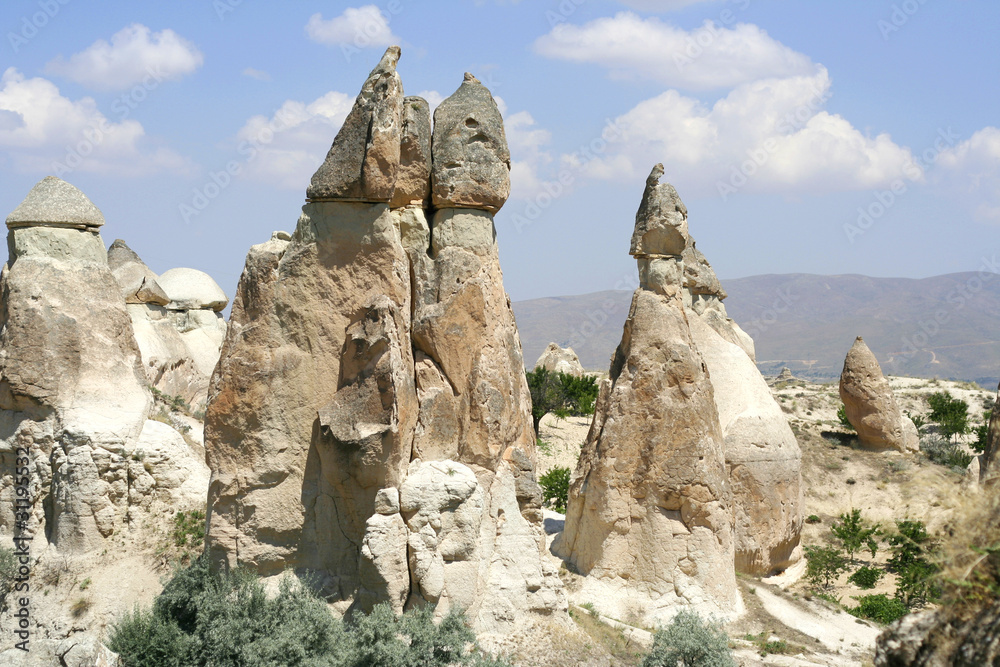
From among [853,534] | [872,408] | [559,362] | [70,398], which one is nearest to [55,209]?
[70,398]

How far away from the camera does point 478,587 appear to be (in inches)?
384

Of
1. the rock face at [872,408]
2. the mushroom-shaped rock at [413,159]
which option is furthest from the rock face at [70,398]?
the rock face at [872,408]

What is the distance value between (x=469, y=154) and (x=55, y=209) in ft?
19.5

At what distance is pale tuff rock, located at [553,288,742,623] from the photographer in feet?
41.7

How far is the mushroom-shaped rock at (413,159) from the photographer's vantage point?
10711mm

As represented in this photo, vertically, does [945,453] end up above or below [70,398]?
below

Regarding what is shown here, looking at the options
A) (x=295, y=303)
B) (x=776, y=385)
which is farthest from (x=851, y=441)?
(x=295, y=303)

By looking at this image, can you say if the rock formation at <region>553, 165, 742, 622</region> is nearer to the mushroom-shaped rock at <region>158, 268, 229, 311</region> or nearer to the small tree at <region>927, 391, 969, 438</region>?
the mushroom-shaped rock at <region>158, 268, 229, 311</region>

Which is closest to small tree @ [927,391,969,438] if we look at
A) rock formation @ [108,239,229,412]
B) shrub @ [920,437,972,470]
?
shrub @ [920,437,972,470]

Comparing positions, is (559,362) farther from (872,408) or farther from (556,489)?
(556,489)

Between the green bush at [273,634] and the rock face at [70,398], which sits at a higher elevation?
the rock face at [70,398]

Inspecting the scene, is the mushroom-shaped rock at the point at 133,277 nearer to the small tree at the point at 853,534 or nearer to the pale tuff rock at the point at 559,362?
the small tree at the point at 853,534

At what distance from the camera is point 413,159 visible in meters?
10.7

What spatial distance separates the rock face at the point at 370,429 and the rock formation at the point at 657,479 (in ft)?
9.44
